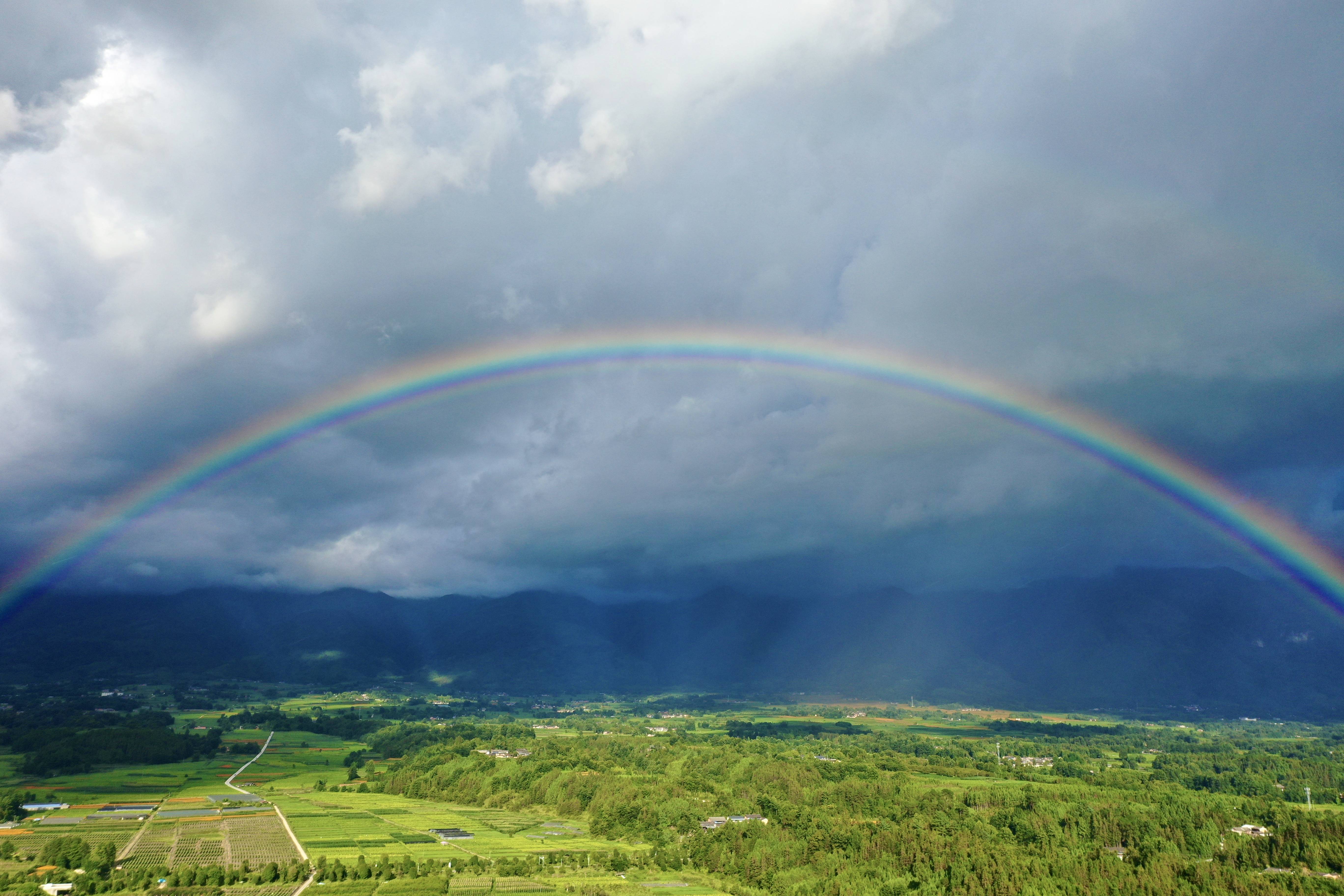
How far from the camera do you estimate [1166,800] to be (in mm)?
69875

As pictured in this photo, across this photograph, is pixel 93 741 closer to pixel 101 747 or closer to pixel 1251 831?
pixel 101 747

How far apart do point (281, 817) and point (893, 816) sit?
54.0m

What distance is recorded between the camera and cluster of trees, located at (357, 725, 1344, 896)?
166ft

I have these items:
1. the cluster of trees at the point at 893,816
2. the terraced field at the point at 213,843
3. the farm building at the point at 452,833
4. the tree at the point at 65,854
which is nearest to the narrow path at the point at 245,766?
the cluster of trees at the point at 893,816

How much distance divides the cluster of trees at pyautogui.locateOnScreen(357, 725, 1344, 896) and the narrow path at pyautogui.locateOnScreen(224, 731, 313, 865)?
1664 centimetres

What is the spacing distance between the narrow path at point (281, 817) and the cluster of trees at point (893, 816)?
655 inches

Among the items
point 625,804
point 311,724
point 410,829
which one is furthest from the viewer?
point 311,724

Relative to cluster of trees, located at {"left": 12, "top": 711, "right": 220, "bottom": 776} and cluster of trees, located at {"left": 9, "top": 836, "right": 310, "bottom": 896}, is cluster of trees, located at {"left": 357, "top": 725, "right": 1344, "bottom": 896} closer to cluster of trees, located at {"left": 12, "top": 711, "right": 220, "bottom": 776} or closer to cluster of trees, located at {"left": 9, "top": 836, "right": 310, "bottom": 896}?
cluster of trees, located at {"left": 9, "top": 836, "right": 310, "bottom": 896}

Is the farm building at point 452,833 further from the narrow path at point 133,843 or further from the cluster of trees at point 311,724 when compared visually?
the cluster of trees at point 311,724

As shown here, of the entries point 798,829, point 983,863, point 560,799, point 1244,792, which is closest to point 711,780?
point 560,799

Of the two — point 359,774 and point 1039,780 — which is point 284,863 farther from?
point 1039,780

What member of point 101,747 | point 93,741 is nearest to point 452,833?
point 101,747

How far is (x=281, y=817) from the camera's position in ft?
249

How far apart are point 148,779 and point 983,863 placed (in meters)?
89.1
